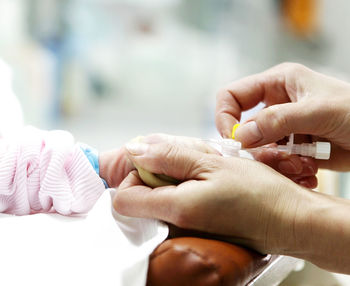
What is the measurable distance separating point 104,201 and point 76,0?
2828mm

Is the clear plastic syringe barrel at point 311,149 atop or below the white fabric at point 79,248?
atop

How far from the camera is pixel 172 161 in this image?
0.65 meters

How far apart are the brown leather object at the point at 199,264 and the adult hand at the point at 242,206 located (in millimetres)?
39

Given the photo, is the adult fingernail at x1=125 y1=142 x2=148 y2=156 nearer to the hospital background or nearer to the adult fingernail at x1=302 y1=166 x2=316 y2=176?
the adult fingernail at x1=302 y1=166 x2=316 y2=176

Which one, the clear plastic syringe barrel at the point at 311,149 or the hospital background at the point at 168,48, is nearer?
the clear plastic syringe barrel at the point at 311,149

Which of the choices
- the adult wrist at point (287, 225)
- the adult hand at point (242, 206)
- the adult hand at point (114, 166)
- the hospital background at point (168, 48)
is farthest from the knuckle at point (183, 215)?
the hospital background at point (168, 48)

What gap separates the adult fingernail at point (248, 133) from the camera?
31.5 inches

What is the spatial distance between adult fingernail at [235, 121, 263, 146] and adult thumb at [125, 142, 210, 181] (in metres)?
0.17

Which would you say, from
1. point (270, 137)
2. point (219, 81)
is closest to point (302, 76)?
point (270, 137)

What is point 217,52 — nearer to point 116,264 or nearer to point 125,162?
point 125,162

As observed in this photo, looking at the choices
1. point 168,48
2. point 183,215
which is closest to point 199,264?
point 183,215

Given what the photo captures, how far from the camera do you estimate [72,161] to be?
0.78 meters

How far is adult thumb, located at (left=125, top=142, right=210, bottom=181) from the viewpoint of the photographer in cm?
65

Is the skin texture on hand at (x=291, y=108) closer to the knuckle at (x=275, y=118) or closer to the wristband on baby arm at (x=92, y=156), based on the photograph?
the knuckle at (x=275, y=118)
